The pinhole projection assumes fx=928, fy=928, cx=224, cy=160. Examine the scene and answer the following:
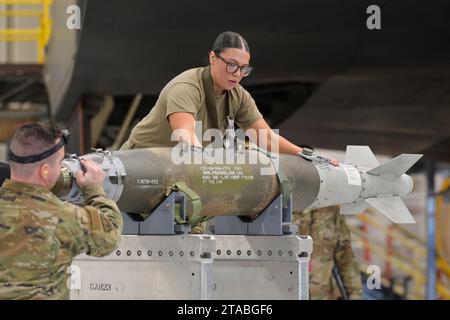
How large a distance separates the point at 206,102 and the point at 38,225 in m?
2.16

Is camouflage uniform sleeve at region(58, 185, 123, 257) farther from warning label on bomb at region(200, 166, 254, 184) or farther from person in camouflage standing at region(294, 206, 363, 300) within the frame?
person in camouflage standing at region(294, 206, 363, 300)

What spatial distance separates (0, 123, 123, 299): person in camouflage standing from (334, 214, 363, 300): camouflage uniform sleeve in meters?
6.22

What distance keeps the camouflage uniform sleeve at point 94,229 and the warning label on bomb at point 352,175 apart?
2.60 metres

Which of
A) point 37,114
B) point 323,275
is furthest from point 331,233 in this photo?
point 37,114

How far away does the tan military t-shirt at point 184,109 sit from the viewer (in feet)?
18.9

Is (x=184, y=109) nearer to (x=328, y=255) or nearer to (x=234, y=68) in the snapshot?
(x=234, y=68)

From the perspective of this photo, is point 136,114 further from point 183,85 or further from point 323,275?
point 183,85

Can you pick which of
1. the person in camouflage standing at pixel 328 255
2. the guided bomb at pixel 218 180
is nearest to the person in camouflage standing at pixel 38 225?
the guided bomb at pixel 218 180

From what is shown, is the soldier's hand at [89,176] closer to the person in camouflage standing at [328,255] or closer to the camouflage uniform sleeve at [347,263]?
the person in camouflage standing at [328,255]

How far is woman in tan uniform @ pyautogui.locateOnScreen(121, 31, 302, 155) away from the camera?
225 inches

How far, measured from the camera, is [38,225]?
413cm

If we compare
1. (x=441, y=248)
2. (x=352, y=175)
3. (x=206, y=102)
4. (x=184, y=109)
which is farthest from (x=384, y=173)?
(x=441, y=248)

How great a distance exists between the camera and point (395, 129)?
1445 centimetres

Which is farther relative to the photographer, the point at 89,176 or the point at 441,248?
the point at 441,248
